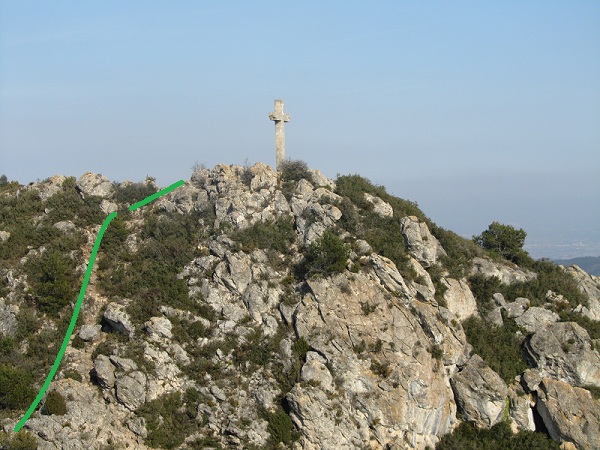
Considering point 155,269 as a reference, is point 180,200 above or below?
above

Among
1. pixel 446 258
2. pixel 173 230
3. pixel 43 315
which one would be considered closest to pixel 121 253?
pixel 173 230

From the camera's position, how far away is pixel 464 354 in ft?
133

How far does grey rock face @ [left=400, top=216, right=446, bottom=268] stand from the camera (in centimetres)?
4472

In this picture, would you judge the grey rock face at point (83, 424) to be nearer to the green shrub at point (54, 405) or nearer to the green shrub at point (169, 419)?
the green shrub at point (54, 405)

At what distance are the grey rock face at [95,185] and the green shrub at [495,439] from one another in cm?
3038

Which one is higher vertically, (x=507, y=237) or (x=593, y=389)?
(x=507, y=237)

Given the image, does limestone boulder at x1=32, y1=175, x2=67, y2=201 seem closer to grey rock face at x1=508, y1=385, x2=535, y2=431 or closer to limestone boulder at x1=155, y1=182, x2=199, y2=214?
limestone boulder at x1=155, y1=182, x2=199, y2=214

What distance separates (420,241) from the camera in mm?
45000

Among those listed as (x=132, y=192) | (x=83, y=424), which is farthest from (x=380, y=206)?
(x=83, y=424)

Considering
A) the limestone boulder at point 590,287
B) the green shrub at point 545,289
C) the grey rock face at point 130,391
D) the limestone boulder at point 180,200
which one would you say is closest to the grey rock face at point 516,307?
the green shrub at point 545,289

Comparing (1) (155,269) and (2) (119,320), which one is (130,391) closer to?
(2) (119,320)

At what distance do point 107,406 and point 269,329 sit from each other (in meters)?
9.93

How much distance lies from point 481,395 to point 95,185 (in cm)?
3183

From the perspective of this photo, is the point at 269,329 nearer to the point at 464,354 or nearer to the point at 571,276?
the point at 464,354
